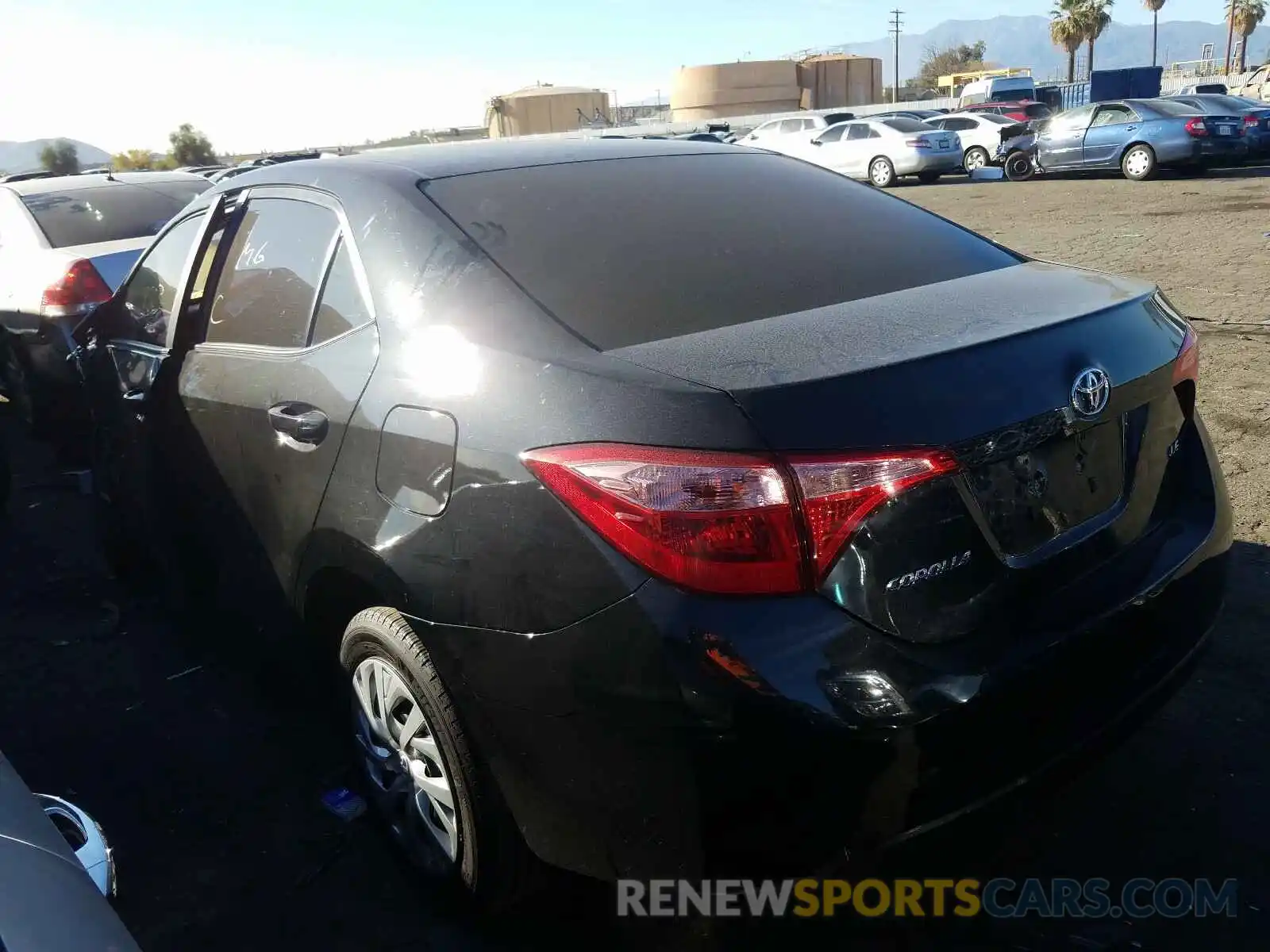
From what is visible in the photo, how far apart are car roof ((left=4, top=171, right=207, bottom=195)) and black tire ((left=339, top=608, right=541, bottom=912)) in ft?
20.3

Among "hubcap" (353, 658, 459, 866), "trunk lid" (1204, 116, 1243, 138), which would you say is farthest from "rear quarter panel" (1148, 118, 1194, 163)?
"hubcap" (353, 658, 459, 866)

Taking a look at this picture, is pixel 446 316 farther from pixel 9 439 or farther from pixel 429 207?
pixel 9 439

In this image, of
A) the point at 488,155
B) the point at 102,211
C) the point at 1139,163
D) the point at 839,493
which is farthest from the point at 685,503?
the point at 1139,163

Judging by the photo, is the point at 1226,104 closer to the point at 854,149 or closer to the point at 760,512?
the point at 854,149

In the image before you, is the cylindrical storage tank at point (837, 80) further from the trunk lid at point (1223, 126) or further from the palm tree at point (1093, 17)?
the trunk lid at point (1223, 126)

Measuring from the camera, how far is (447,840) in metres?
2.38

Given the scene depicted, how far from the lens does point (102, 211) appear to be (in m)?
6.84

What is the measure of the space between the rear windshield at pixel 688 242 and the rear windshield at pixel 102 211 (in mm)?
4492

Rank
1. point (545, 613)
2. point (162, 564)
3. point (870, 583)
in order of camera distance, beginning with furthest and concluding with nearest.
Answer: point (162, 564), point (545, 613), point (870, 583)

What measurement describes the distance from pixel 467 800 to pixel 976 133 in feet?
81.8

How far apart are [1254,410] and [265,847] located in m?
5.16

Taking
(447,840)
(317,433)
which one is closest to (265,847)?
(447,840)

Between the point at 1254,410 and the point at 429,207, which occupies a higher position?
the point at 429,207

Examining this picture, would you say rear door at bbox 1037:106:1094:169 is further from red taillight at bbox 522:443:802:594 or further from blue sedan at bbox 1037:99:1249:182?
red taillight at bbox 522:443:802:594
